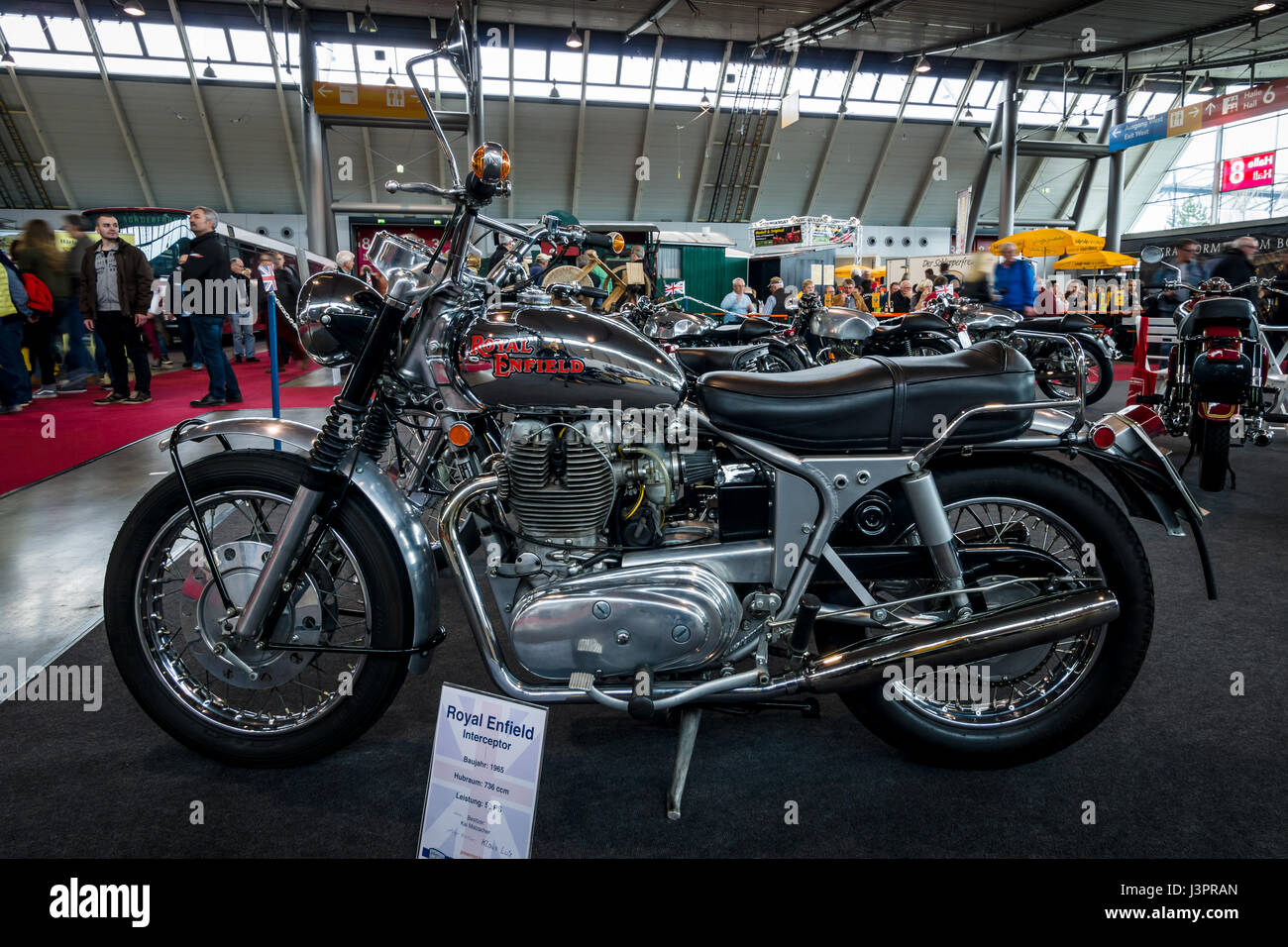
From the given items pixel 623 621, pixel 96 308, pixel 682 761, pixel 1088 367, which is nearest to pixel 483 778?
pixel 623 621

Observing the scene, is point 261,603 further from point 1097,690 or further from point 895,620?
point 1097,690

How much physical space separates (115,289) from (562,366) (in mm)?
7044

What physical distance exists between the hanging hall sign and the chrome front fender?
1432 cm

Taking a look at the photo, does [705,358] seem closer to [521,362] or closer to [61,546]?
[521,362]

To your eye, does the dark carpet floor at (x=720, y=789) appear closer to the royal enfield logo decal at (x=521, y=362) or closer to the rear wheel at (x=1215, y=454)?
the royal enfield logo decal at (x=521, y=362)

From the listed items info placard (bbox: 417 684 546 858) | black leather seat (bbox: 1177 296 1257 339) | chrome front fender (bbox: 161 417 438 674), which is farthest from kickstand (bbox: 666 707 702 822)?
black leather seat (bbox: 1177 296 1257 339)

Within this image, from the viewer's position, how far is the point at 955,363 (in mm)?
1766

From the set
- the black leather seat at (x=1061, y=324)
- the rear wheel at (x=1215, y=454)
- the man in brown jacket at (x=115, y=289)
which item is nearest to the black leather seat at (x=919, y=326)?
the black leather seat at (x=1061, y=324)

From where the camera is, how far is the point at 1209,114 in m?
12.5

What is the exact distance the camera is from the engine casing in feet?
5.41

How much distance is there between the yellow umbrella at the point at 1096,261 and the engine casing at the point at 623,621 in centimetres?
1544

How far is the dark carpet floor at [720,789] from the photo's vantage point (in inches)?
65.7
